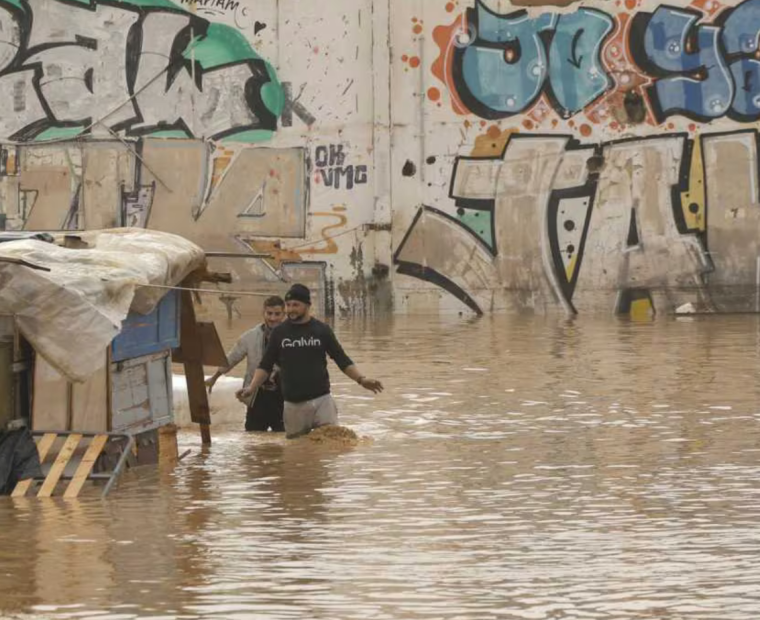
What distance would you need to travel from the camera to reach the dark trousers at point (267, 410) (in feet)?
53.1

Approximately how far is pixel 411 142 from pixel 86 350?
21.9 metres

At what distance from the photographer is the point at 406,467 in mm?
14117

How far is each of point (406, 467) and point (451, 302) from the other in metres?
19.7

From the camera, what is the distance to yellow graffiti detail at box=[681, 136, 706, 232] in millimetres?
33156

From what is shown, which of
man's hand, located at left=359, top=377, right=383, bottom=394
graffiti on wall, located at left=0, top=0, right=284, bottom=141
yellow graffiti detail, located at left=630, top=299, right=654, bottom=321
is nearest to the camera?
man's hand, located at left=359, top=377, right=383, bottom=394

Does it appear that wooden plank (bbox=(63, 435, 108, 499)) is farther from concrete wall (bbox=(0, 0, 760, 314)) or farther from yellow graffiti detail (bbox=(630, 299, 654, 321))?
yellow graffiti detail (bbox=(630, 299, 654, 321))

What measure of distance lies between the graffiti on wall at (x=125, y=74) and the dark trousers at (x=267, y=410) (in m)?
18.5

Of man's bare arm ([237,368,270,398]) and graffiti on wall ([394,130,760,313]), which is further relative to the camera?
graffiti on wall ([394,130,760,313])

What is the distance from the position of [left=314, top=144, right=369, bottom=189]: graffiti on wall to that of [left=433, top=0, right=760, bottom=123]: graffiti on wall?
2.23 meters

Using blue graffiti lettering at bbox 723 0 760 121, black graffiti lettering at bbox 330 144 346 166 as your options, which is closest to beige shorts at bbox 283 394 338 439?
black graffiti lettering at bbox 330 144 346 166

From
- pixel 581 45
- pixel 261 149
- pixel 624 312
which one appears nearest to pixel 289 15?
pixel 261 149

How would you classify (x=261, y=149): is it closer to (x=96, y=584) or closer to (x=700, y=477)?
(x=700, y=477)

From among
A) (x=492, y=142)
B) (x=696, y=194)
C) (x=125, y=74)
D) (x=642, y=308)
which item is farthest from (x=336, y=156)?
→ (x=696, y=194)

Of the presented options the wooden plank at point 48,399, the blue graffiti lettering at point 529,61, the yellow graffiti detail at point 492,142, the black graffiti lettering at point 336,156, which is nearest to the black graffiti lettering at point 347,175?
the black graffiti lettering at point 336,156
